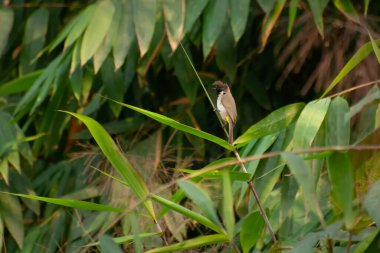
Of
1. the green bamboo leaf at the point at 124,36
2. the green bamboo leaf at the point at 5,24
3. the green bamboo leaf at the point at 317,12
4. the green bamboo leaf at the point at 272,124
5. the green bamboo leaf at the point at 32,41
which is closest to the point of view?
the green bamboo leaf at the point at 272,124

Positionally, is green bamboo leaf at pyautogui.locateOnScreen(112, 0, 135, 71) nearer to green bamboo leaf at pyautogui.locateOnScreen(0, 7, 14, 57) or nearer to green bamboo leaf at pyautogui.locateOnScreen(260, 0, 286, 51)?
green bamboo leaf at pyautogui.locateOnScreen(260, 0, 286, 51)

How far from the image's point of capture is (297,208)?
3.44 metres

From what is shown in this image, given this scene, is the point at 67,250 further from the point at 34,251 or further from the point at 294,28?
the point at 294,28

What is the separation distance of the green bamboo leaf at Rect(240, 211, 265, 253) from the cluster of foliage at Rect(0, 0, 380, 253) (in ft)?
0.78

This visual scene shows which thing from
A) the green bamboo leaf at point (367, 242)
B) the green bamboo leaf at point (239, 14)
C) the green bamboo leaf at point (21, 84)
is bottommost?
the green bamboo leaf at point (21, 84)

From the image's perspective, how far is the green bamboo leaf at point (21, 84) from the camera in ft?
15.0

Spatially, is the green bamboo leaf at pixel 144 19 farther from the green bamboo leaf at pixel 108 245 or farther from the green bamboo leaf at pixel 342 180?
the green bamboo leaf at pixel 342 180

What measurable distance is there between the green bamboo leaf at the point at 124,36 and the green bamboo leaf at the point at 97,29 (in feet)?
0.15

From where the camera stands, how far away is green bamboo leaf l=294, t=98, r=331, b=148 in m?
2.84

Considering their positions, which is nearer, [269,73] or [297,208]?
[297,208]

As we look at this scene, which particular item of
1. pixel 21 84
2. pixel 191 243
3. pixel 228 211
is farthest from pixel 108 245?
pixel 21 84

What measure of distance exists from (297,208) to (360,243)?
0.85 meters

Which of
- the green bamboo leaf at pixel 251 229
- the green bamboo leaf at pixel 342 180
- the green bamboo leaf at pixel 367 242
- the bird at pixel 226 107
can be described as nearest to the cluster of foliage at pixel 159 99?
the bird at pixel 226 107

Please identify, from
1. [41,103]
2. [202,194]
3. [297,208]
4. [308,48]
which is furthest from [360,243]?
[41,103]
